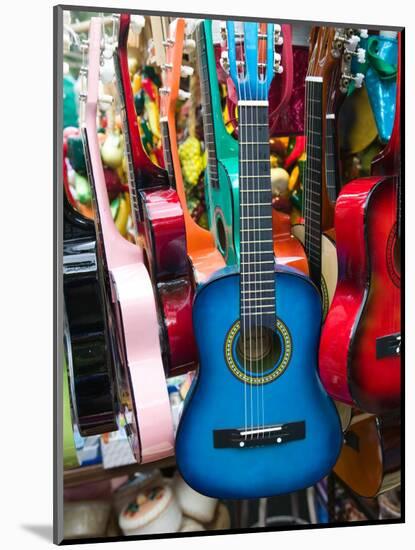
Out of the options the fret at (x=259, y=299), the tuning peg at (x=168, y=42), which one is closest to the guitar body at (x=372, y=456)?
the fret at (x=259, y=299)

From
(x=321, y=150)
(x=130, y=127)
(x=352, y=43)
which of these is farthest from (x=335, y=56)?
(x=130, y=127)

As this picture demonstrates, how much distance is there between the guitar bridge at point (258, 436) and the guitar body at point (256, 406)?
0.01m

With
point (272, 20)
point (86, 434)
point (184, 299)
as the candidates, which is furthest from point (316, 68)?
point (86, 434)

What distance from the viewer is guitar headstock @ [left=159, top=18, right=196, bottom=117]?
1.94 metres

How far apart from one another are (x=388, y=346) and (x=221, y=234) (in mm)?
524

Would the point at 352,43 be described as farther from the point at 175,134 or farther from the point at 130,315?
the point at 130,315

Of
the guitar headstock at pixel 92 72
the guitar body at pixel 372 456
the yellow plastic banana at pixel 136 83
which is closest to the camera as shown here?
the guitar headstock at pixel 92 72

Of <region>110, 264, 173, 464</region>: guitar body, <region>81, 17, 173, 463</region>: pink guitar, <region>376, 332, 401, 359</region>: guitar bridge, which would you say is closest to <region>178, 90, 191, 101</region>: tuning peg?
<region>81, 17, 173, 463</region>: pink guitar

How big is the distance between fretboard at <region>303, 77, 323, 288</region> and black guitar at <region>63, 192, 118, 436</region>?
1.85 ft

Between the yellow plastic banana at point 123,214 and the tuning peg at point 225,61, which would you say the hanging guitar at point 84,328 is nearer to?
the yellow plastic banana at point 123,214

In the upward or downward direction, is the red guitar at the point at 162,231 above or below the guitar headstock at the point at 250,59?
below

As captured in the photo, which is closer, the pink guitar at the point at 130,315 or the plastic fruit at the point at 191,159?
the pink guitar at the point at 130,315

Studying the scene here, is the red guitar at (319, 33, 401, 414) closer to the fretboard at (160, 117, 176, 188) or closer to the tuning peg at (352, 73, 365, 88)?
the tuning peg at (352, 73, 365, 88)

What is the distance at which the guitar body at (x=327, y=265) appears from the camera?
6.79 feet
